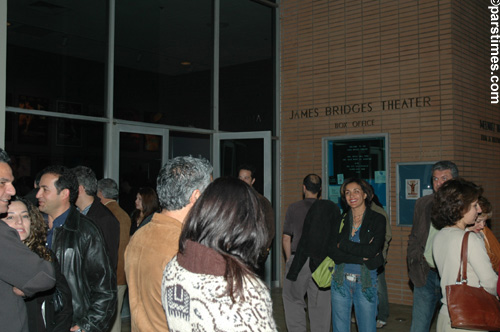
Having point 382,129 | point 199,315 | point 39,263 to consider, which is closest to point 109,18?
point 382,129

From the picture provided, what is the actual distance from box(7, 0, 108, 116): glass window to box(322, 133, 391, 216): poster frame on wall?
155 inches

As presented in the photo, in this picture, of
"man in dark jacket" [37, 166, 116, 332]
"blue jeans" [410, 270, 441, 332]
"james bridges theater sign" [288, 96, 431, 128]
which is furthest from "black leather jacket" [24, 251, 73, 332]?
"james bridges theater sign" [288, 96, 431, 128]

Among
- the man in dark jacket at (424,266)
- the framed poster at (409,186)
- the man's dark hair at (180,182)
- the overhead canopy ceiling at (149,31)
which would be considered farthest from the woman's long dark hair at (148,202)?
the framed poster at (409,186)

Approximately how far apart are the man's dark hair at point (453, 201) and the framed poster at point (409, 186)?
13.6 ft

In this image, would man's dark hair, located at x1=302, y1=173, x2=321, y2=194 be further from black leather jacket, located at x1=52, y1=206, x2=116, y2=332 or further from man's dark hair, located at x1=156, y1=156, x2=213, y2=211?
man's dark hair, located at x1=156, y1=156, x2=213, y2=211

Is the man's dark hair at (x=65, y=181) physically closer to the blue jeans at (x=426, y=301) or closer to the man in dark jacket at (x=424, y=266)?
the man in dark jacket at (x=424, y=266)

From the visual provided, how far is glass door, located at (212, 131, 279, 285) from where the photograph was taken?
861 centimetres

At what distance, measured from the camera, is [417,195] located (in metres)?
7.68

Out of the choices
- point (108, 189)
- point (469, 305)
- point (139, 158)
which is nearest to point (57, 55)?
point (139, 158)

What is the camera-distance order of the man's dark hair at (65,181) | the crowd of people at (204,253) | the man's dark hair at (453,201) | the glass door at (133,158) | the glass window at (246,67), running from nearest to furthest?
the crowd of people at (204,253) < the man's dark hair at (65,181) < the man's dark hair at (453,201) < the glass door at (133,158) < the glass window at (246,67)

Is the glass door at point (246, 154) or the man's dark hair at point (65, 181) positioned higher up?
the glass door at point (246, 154)

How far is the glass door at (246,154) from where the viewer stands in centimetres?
861

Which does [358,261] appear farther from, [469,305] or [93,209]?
[93,209]

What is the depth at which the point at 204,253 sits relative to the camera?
1.67m
